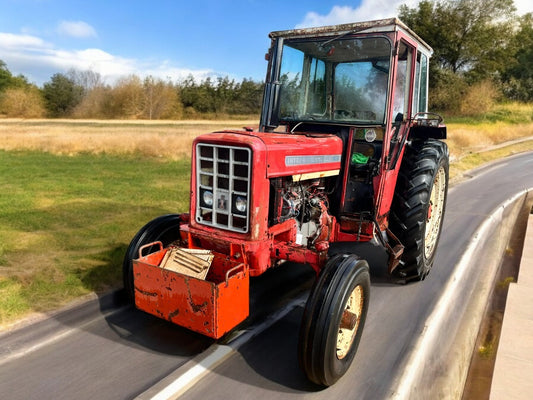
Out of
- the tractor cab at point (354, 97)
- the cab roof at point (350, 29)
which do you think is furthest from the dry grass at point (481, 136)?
the cab roof at point (350, 29)

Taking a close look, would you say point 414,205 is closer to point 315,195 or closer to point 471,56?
point 315,195

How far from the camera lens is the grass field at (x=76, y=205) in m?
4.43

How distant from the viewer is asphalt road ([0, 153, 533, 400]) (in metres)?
2.92

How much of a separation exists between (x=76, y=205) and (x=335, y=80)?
19.3ft

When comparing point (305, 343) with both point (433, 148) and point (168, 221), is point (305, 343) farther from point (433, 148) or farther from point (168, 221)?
point (433, 148)

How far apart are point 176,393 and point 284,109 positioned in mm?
2964

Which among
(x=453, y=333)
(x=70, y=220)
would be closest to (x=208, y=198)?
(x=453, y=333)

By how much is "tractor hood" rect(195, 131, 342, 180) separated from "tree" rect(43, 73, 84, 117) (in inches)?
2403

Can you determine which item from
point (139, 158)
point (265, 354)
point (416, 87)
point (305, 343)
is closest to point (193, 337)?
point (265, 354)

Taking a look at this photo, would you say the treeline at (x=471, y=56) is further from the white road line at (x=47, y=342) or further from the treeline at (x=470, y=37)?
the white road line at (x=47, y=342)

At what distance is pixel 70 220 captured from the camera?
6977mm

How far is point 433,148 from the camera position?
4871 mm

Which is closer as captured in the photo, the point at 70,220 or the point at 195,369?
the point at 195,369

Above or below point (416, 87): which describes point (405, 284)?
below
